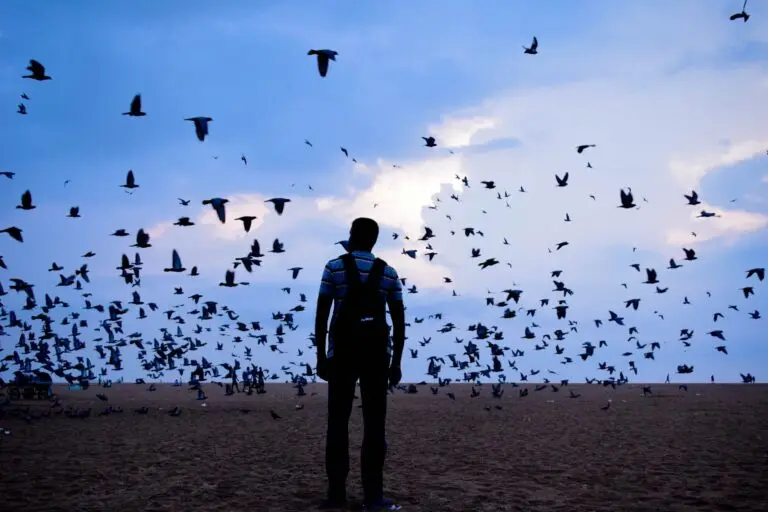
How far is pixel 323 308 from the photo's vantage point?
21.7 ft

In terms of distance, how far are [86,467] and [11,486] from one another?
1.79 metres

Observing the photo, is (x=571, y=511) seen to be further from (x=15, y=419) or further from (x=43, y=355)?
(x=43, y=355)

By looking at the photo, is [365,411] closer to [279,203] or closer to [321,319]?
[321,319]

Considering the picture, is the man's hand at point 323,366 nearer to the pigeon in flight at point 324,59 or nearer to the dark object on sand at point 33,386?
the pigeon in flight at point 324,59

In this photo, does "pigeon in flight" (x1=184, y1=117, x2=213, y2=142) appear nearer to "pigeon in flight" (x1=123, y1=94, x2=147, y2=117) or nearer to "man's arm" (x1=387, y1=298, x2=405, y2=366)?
"pigeon in flight" (x1=123, y1=94, x2=147, y2=117)

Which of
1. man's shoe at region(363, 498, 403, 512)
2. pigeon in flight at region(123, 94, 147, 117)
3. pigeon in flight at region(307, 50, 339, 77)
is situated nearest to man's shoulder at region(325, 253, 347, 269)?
man's shoe at region(363, 498, 403, 512)

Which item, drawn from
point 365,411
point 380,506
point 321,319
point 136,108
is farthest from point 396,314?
point 136,108

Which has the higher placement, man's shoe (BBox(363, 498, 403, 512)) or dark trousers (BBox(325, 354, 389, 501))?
dark trousers (BBox(325, 354, 389, 501))

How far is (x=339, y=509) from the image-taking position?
6.81 meters

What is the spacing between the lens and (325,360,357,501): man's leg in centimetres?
657

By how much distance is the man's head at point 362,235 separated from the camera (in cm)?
682

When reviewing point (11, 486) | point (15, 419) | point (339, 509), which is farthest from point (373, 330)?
point (15, 419)

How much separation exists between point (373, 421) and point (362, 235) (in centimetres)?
209

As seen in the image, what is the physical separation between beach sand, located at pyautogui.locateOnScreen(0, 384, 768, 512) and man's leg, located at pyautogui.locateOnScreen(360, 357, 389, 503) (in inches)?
18.3
